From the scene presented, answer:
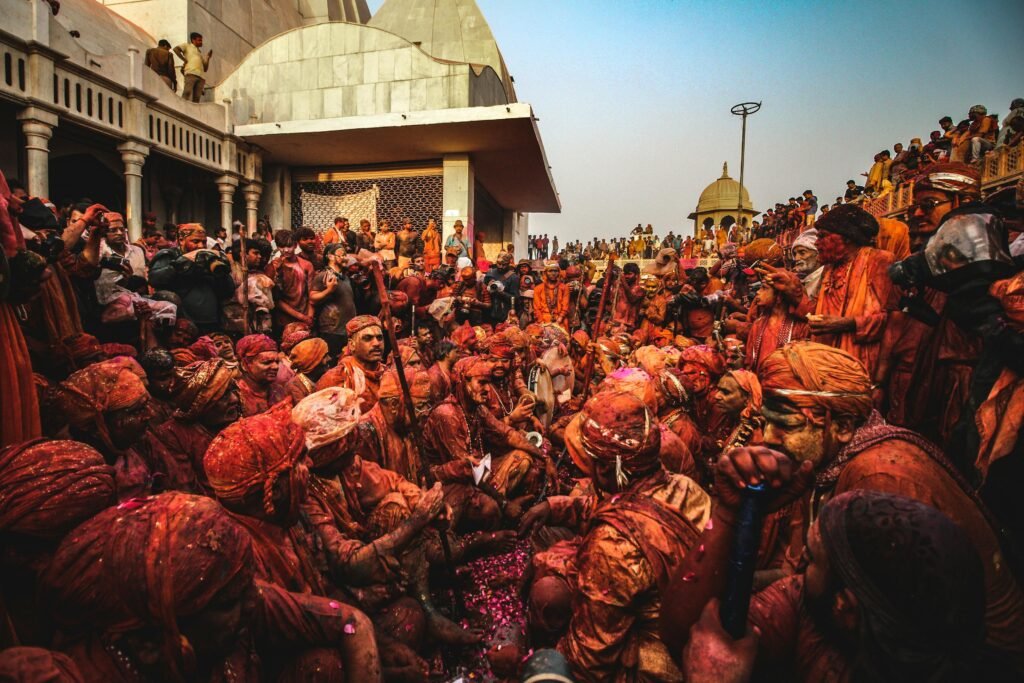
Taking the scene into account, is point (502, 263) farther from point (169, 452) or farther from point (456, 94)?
point (169, 452)

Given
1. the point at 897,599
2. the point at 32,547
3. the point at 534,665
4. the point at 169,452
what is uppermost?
the point at 897,599

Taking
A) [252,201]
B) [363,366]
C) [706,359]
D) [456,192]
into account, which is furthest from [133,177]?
[706,359]

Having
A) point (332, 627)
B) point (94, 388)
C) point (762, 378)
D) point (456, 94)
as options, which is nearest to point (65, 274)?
point (94, 388)

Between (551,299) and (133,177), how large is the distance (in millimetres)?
11208

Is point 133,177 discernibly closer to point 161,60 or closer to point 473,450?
point 161,60

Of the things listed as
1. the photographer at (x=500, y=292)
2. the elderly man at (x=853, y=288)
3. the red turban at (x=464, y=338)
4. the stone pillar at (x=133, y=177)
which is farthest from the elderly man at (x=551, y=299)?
the stone pillar at (x=133, y=177)

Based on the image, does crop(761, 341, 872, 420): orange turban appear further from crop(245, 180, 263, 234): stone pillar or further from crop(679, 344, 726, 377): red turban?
crop(245, 180, 263, 234): stone pillar

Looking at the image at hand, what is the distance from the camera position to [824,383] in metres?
1.94

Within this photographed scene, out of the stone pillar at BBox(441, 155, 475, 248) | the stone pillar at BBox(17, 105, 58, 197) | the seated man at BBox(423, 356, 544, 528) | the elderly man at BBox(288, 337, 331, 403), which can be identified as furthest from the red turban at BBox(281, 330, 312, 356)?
the stone pillar at BBox(441, 155, 475, 248)

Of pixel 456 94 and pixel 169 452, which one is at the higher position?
pixel 456 94

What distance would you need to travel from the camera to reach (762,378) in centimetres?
209

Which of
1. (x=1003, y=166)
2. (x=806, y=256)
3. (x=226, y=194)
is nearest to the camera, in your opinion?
→ (x=806, y=256)

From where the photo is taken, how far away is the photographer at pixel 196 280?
5.97 metres

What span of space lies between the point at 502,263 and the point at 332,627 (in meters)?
10.9
